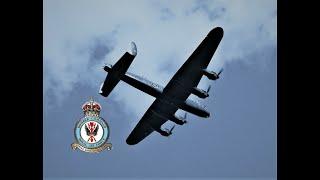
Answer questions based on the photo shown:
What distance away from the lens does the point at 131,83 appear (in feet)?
114

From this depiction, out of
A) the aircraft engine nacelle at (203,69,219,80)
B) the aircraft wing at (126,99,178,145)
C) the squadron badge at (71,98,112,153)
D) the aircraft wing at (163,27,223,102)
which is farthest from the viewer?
the aircraft wing at (126,99,178,145)

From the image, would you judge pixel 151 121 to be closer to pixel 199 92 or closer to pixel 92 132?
pixel 199 92

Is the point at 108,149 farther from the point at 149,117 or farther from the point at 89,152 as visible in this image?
the point at 149,117

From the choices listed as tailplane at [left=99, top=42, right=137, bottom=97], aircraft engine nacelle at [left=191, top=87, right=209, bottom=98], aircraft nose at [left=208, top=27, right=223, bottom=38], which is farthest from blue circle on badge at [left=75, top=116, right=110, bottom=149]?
aircraft engine nacelle at [left=191, top=87, right=209, bottom=98]

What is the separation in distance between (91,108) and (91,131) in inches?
53.9

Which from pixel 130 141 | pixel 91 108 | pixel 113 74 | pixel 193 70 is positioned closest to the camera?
pixel 91 108

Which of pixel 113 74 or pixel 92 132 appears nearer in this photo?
pixel 92 132

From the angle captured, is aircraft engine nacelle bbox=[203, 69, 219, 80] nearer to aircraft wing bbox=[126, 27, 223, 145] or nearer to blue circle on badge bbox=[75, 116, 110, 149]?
aircraft wing bbox=[126, 27, 223, 145]

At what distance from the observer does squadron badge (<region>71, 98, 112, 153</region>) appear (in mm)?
25109

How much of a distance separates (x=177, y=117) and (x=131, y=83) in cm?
654

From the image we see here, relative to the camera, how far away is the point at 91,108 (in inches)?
1011

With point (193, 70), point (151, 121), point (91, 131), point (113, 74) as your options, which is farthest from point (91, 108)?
point (151, 121)
